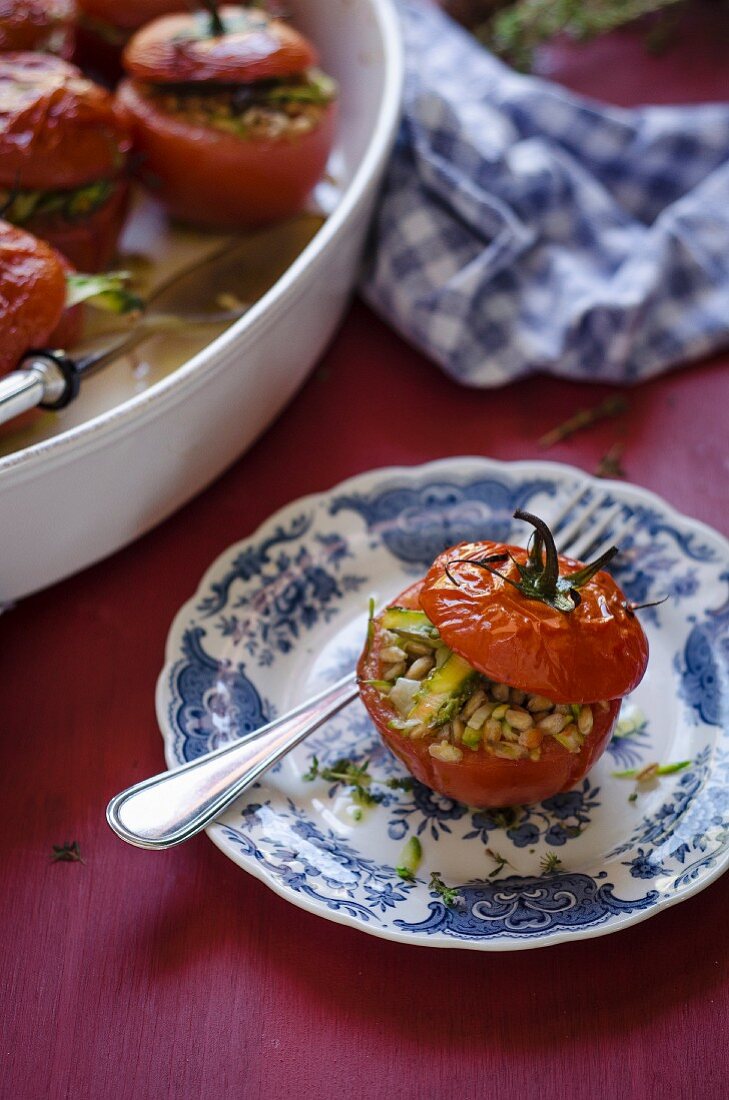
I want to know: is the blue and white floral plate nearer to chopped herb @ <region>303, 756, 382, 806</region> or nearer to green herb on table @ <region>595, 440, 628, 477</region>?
chopped herb @ <region>303, 756, 382, 806</region>

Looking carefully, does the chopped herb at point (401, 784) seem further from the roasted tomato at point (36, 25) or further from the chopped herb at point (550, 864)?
the roasted tomato at point (36, 25)

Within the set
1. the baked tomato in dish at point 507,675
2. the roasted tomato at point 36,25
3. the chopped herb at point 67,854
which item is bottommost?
the chopped herb at point 67,854

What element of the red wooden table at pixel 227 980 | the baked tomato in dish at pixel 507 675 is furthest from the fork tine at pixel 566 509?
the red wooden table at pixel 227 980

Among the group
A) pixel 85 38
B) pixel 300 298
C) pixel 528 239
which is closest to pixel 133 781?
pixel 300 298

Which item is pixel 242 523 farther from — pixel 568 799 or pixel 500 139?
pixel 500 139

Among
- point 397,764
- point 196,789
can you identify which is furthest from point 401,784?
point 196,789

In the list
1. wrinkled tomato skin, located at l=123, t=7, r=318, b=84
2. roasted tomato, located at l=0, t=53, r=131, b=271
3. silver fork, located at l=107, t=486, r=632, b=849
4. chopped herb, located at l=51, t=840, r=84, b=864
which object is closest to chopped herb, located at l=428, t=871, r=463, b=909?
silver fork, located at l=107, t=486, r=632, b=849
